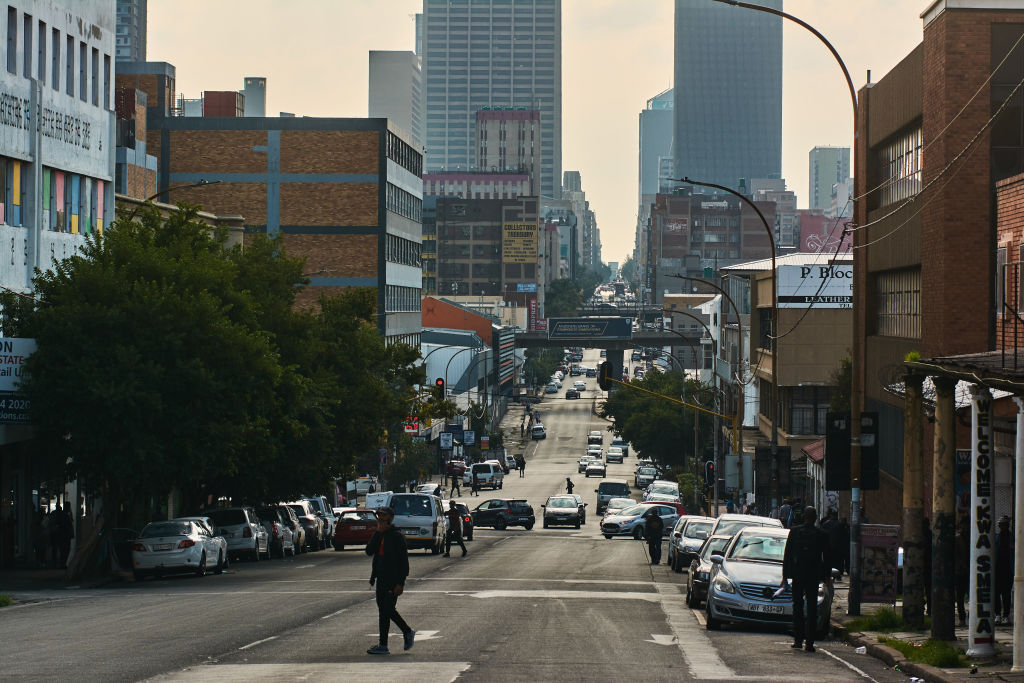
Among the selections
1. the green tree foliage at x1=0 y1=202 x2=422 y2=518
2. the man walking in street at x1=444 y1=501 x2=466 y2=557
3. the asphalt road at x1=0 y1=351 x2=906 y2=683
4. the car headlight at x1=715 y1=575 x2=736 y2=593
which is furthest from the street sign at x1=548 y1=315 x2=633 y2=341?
the car headlight at x1=715 y1=575 x2=736 y2=593

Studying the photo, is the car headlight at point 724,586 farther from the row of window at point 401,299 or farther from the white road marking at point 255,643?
the row of window at point 401,299

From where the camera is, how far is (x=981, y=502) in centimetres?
1617

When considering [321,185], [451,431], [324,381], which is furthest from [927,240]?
[451,431]

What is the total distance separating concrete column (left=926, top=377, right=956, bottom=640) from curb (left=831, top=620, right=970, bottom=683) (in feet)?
2.26

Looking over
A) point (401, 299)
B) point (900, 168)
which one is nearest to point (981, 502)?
point (900, 168)

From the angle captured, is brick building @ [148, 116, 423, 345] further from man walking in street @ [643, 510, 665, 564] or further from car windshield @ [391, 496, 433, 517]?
man walking in street @ [643, 510, 665, 564]

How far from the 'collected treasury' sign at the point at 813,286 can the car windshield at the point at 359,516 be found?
2864 centimetres

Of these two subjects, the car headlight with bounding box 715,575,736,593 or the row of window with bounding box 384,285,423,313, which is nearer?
the car headlight with bounding box 715,575,736,593

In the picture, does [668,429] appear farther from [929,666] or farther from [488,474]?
[929,666]

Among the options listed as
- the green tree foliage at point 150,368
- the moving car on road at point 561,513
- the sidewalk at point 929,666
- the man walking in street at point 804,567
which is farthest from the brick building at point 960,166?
the moving car on road at point 561,513

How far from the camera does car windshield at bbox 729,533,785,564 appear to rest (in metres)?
21.2

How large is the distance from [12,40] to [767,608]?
28.1 meters

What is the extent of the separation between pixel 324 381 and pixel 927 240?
1739 centimetres

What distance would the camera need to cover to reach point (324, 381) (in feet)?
139
